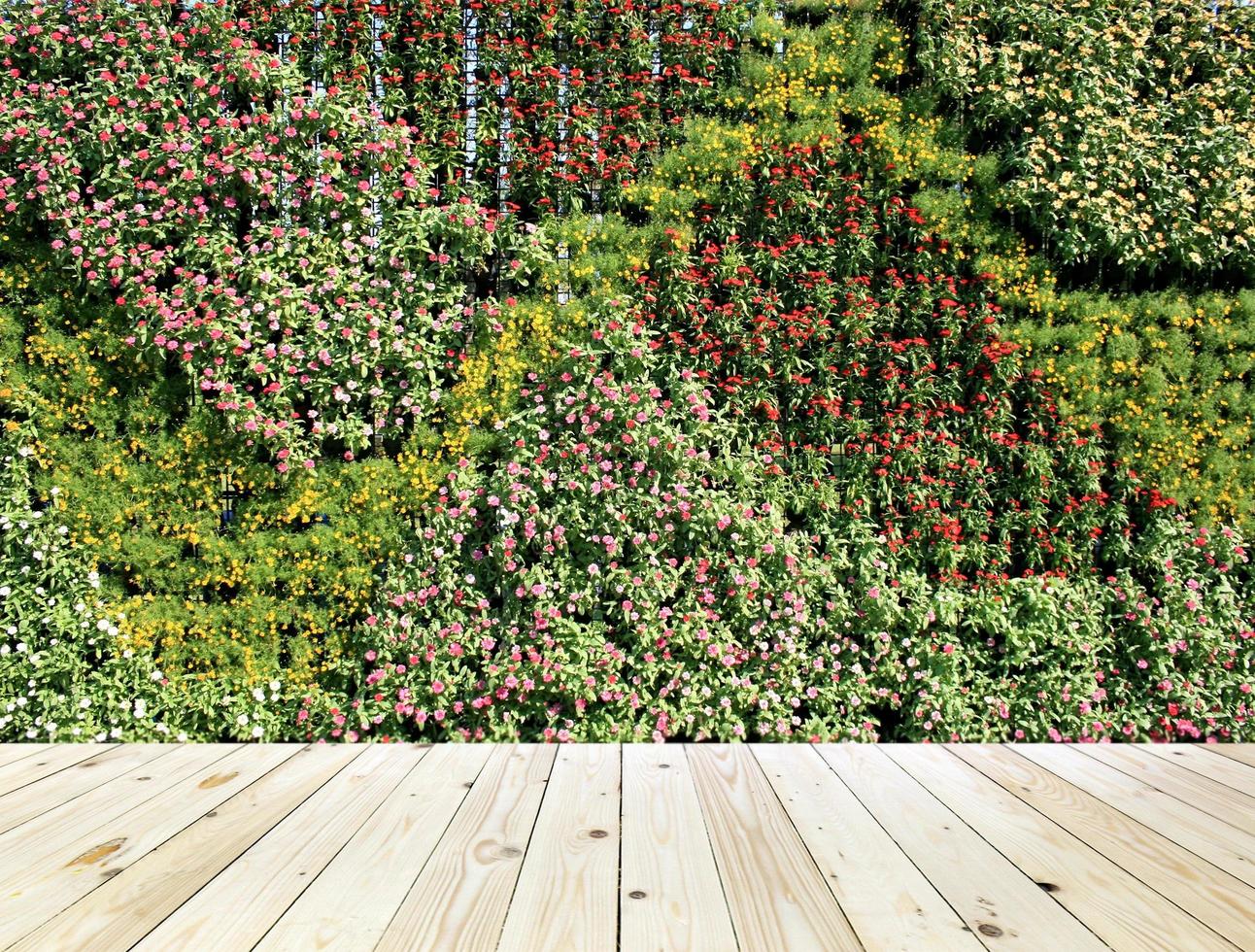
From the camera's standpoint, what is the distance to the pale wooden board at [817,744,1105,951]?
1.49 metres

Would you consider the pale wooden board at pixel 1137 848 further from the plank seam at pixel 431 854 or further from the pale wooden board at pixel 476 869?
the plank seam at pixel 431 854

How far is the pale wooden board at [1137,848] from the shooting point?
62.5 inches

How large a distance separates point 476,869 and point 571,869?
0.19m

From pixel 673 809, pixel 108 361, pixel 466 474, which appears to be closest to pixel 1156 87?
pixel 466 474

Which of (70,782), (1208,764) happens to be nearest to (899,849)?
(1208,764)

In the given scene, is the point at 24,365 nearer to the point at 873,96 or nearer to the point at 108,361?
the point at 108,361

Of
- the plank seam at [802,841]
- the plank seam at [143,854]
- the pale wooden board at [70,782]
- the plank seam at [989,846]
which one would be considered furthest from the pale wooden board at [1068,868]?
the pale wooden board at [70,782]

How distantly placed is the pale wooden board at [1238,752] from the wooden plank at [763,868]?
1501 mm

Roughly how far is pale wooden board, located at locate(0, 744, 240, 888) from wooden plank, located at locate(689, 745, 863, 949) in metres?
1.36

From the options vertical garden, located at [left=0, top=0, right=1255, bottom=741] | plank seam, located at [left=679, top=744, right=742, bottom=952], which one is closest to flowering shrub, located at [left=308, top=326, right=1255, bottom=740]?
vertical garden, located at [left=0, top=0, right=1255, bottom=741]

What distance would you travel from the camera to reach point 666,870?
5.55 ft

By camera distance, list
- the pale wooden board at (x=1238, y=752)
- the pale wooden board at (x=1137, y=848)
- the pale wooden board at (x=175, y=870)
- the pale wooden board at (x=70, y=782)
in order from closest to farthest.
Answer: the pale wooden board at (x=175, y=870), the pale wooden board at (x=1137, y=848), the pale wooden board at (x=70, y=782), the pale wooden board at (x=1238, y=752)

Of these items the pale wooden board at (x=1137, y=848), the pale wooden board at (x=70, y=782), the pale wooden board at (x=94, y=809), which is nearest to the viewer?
the pale wooden board at (x=1137, y=848)

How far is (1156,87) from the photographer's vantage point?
3.68 m
